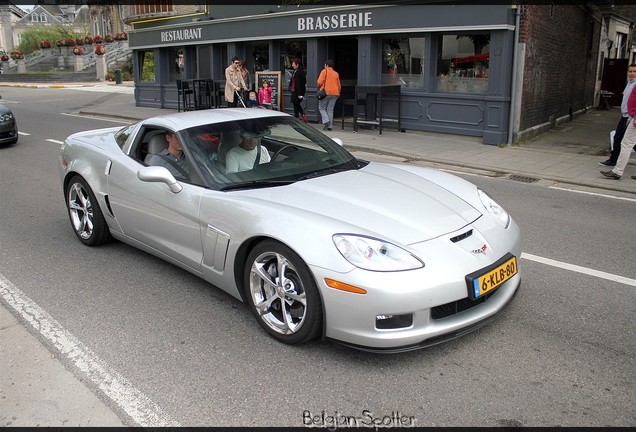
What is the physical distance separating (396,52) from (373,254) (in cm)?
1191

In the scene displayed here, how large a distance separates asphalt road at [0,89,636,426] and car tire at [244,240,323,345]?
15 centimetres

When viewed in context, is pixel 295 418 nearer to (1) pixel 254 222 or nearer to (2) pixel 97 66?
(1) pixel 254 222

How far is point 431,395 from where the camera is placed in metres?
2.95

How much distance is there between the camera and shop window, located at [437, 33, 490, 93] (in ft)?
41.5

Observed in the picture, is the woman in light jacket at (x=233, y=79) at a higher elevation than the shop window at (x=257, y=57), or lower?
lower

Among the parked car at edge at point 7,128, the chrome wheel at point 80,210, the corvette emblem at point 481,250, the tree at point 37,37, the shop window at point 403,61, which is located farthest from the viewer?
the tree at point 37,37

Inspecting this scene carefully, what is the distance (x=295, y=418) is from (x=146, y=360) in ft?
3.56

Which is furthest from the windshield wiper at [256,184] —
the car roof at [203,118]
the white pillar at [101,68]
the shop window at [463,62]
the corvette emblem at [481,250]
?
the white pillar at [101,68]

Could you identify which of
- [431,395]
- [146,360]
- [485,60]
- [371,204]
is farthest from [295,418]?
[485,60]

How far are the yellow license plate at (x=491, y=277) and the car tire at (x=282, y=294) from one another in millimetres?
869

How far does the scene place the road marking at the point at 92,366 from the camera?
9.26 feet

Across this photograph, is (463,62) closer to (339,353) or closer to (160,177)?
(160,177)

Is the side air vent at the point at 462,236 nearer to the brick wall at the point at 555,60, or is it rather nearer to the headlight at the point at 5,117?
the brick wall at the point at 555,60

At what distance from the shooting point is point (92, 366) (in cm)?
328
